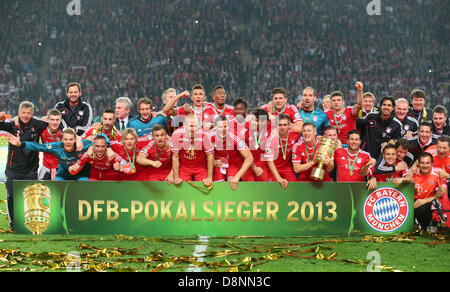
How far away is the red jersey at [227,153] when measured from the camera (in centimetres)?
649

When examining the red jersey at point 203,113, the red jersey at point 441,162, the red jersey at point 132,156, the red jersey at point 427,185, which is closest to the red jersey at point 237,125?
the red jersey at point 203,113

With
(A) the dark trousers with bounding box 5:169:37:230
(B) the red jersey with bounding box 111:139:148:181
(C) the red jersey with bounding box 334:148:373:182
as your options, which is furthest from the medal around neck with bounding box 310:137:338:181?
(A) the dark trousers with bounding box 5:169:37:230

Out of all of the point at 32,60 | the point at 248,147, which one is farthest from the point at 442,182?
the point at 32,60

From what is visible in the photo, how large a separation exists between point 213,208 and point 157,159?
1.04 metres

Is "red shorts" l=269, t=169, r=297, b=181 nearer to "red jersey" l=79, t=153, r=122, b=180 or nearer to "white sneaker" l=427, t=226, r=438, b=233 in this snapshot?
"white sneaker" l=427, t=226, r=438, b=233

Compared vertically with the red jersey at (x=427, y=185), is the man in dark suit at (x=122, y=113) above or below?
above

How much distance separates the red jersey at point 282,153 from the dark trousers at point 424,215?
158 cm

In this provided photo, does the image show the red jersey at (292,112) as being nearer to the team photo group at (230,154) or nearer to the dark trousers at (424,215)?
the team photo group at (230,154)

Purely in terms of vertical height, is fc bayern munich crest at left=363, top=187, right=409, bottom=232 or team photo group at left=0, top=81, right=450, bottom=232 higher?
team photo group at left=0, top=81, right=450, bottom=232

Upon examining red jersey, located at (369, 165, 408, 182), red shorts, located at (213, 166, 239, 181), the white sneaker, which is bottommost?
the white sneaker

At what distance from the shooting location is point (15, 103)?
2481cm

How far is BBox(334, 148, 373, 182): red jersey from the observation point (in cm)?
663
